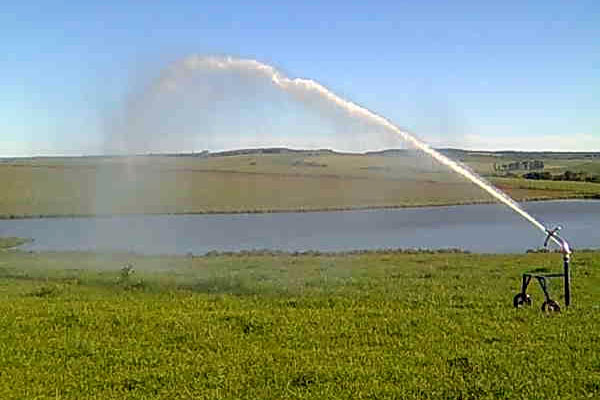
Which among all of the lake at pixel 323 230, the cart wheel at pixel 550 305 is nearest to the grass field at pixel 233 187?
the lake at pixel 323 230

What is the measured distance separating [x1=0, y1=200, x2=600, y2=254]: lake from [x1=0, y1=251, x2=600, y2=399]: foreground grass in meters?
25.2

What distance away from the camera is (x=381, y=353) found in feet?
41.2

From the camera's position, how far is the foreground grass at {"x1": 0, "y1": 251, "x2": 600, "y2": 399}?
35.0ft

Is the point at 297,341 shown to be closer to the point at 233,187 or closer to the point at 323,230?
the point at 323,230

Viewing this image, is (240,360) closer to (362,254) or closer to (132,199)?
(362,254)

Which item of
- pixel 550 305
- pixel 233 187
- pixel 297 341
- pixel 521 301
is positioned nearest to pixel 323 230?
pixel 521 301

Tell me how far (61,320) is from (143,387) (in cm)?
588

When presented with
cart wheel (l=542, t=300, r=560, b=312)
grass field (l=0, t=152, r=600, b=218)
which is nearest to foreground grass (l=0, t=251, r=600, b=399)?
cart wheel (l=542, t=300, r=560, b=312)

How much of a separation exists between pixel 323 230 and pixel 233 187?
48.1 metres

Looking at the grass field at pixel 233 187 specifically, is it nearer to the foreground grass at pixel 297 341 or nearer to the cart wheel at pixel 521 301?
the foreground grass at pixel 297 341

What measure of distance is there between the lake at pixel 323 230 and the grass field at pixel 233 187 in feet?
24.1

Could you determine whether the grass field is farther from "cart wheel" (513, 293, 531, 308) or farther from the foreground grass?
"cart wheel" (513, 293, 531, 308)

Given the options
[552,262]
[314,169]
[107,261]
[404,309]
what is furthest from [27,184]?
[404,309]

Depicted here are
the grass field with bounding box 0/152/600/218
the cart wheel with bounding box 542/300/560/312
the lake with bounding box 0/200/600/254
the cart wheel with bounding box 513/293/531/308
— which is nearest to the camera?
the cart wheel with bounding box 542/300/560/312
